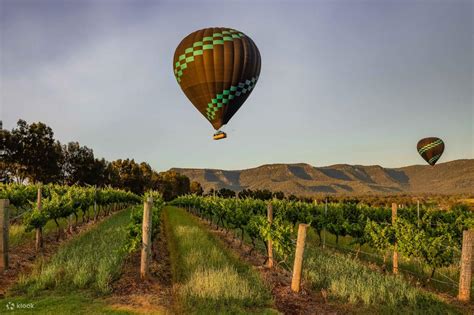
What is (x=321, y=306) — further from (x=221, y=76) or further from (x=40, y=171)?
(x=40, y=171)

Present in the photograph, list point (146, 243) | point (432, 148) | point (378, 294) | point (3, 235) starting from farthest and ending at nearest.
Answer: point (432, 148) < point (3, 235) < point (146, 243) < point (378, 294)

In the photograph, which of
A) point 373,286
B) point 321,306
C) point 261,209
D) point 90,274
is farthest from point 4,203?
point 261,209

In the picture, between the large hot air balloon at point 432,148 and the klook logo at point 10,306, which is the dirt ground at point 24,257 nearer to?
the klook logo at point 10,306

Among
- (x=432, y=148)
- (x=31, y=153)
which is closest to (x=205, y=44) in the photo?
(x=432, y=148)

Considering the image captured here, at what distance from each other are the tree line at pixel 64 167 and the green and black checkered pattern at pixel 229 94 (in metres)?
32.6

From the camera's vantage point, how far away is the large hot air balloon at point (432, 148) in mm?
41719

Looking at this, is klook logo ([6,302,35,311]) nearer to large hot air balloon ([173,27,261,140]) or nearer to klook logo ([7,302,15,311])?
klook logo ([7,302,15,311])

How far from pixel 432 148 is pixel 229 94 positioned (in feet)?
107

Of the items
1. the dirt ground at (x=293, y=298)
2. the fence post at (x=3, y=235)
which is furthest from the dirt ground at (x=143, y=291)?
the fence post at (x=3, y=235)

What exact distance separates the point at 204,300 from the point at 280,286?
8.58ft

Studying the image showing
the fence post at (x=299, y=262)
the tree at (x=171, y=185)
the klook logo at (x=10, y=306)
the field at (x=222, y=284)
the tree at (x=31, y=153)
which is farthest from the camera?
the tree at (x=171, y=185)

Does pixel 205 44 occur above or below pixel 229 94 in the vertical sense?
above

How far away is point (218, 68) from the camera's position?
18391 mm

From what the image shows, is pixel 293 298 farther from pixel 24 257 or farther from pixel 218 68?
pixel 218 68
